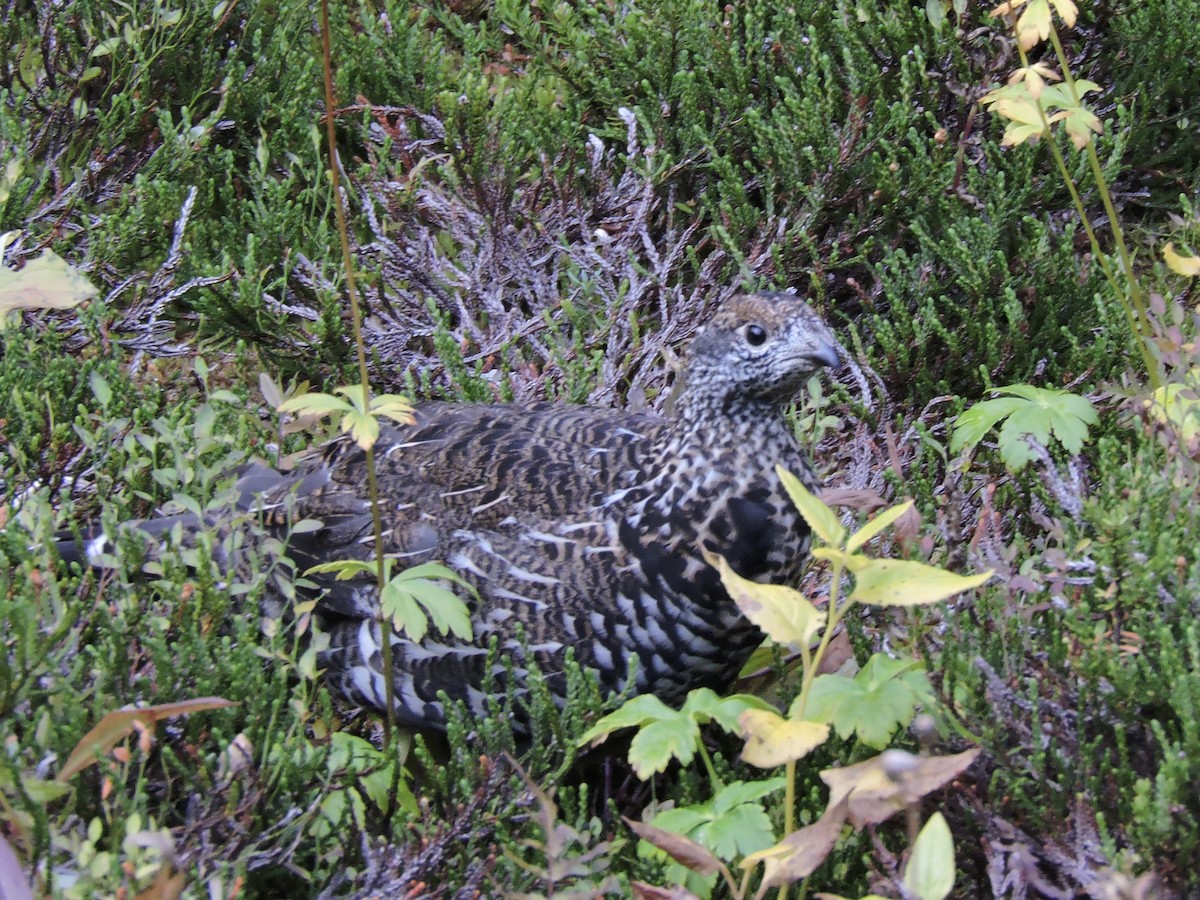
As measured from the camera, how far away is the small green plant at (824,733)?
189 centimetres

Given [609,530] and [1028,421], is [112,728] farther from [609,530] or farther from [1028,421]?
[1028,421]

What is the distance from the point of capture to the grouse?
261cm

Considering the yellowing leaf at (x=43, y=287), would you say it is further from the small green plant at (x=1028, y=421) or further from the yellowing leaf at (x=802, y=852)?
the small green plant at (x=1028, y=421)

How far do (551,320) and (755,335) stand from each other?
4.83 ft

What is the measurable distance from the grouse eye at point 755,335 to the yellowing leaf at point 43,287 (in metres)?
1.26

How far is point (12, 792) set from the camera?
6.72 feet

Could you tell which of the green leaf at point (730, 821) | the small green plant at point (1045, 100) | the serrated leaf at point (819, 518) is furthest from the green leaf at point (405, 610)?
the small green plant at point (1045, 100)

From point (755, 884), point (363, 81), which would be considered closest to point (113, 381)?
point (363, 81)

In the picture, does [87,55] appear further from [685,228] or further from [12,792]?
[12,792]

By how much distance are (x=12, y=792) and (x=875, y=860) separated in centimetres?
147

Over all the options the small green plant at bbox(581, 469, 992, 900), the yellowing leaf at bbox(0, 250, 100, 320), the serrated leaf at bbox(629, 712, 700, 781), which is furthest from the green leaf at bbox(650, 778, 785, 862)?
the yellowing leaf at bbox(0, 250, 100, 320)

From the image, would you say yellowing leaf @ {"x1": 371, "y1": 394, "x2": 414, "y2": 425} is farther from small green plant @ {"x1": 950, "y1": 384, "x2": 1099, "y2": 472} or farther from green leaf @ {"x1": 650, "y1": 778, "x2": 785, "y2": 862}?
small green plant @ {"x1": 950, "y1": 384, "x2": 1099, "y2": 472}

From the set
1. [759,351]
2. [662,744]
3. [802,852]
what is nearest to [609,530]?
[759,351]

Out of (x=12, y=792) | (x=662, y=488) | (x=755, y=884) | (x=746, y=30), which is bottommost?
(x=755, y=884)
